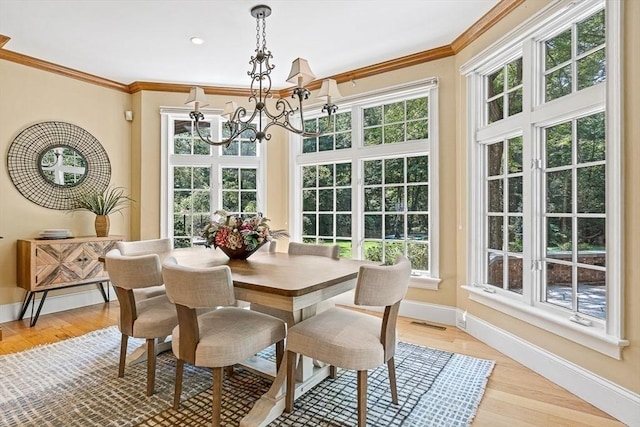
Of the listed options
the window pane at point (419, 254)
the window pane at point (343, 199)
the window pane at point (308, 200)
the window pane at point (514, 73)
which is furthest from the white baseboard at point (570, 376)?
the window pane at point (308, 200)

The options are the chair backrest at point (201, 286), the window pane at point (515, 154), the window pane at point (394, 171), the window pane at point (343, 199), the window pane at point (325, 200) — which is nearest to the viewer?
the chair backrest at point (201, 286)

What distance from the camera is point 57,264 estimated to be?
3.46 metres

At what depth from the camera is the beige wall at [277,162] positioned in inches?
73.4

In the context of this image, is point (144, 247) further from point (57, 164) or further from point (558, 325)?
point (558, 325)

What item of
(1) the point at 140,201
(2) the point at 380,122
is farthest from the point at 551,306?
(1) the point at 140,201

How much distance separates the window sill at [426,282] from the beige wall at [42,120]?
11.9 feet

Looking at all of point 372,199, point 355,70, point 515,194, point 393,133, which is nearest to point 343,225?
point 372,199

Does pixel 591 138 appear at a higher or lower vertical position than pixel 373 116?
lower

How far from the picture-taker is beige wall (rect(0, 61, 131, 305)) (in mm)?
3504

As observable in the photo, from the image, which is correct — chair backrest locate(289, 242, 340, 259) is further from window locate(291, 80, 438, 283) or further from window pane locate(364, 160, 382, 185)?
window pane locate(364, 160, 382, 185)

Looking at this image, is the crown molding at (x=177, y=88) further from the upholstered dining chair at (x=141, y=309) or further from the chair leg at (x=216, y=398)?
the chair leg at (x=216, y=398)

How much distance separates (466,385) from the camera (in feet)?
7.27

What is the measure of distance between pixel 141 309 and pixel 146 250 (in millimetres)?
861

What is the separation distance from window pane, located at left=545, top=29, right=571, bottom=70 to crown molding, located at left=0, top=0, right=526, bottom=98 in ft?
1.30
